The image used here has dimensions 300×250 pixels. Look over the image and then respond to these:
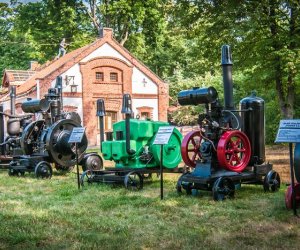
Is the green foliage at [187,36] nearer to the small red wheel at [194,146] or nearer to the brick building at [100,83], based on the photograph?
the brick building at [100,83]

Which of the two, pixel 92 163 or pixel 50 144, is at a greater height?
pixel 50 144

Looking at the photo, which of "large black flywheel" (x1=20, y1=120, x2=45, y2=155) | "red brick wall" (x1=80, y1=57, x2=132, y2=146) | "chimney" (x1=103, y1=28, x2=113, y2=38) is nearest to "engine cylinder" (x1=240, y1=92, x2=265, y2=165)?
"large black flywheel" (x1=20, y1=120, x2=45, y2=155)

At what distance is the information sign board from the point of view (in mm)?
6500

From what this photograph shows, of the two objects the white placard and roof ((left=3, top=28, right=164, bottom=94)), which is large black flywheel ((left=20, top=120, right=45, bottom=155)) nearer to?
the white placard

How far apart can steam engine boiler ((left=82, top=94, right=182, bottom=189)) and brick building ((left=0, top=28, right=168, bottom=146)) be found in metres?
17.0

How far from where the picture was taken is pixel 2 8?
17.4 feet

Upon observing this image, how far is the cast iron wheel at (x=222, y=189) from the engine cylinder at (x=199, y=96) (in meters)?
1.43

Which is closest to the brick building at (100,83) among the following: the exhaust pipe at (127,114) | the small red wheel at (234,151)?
the exhaust pipe at (127,114)

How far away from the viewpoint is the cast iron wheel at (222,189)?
310 inches

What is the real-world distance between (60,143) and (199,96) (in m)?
4.92

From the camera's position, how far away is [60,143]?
12141 millimetres

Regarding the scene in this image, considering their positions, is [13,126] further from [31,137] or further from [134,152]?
[134,152]

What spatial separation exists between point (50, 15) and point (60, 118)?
66.0ft

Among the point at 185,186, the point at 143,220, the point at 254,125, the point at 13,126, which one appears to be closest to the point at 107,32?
the point at 13,126
